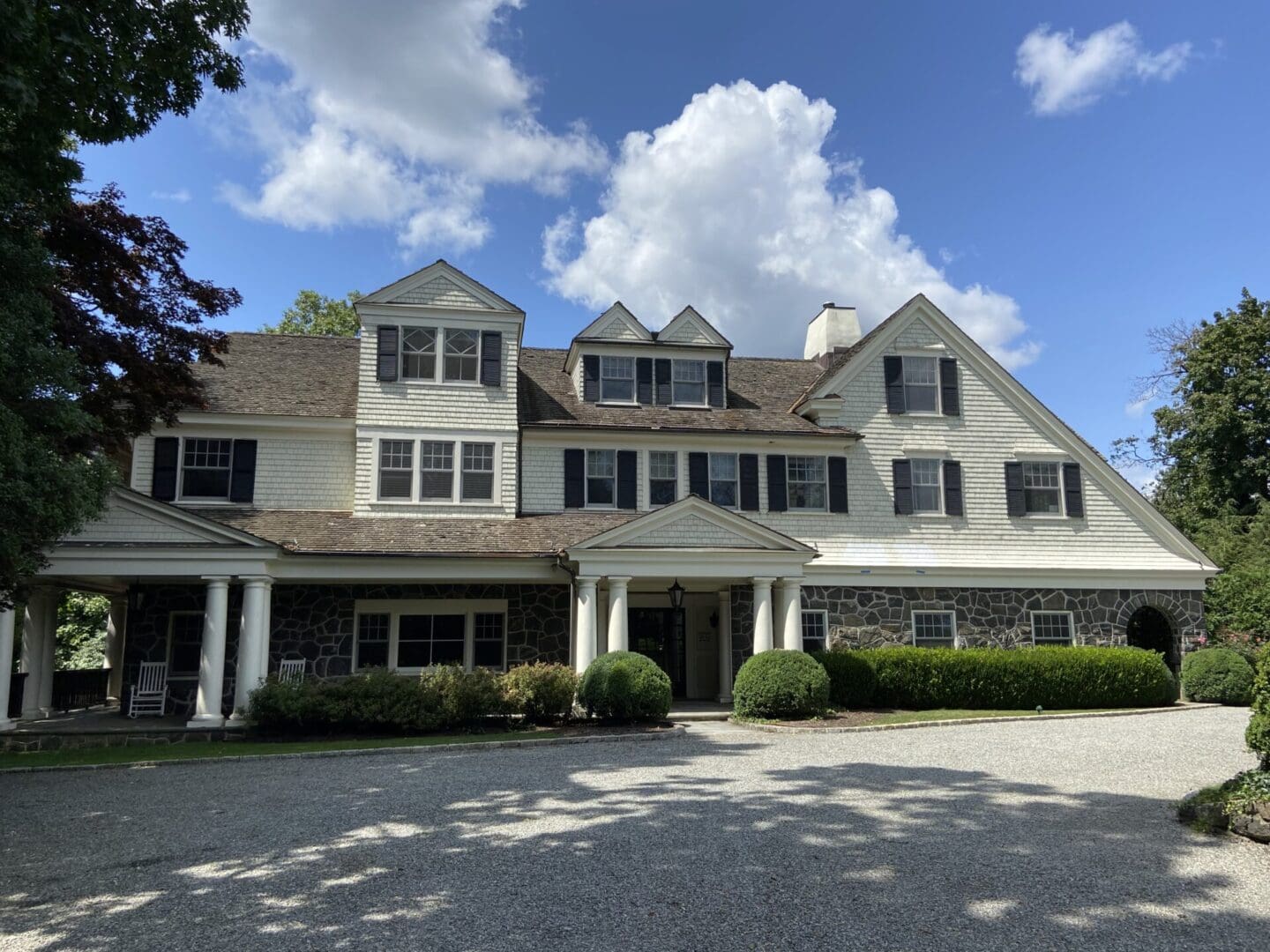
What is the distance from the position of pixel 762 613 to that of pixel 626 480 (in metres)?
4.71

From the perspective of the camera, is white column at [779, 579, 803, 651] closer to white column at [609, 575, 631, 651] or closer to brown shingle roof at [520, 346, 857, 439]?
white column at [609, 575, 631, 651]

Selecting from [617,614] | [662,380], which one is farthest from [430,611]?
[662,380]

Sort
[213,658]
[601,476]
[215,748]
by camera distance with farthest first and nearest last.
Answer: [601,476] → [213,658] → [215,748]

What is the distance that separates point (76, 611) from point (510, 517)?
20.4m

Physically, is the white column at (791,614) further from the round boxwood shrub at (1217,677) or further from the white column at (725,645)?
the round boxwood shrub at (1217,677)

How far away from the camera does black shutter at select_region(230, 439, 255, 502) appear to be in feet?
63.6

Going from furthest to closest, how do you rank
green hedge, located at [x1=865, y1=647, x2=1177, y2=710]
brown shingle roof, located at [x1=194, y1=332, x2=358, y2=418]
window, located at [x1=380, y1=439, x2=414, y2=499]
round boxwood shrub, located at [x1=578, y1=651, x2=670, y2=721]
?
1. brown shingle roof, located at [x1=194, y1=332, x2=358, y2=418]
2. window, located at [x1=380, y1=439, x2=414, y2=499]
3. green hedge, located at [x1=865, y1=647, x2=1177, y2=710]
4. round boxwood shrub, located at [x1=578, y1=651, x2=670, y2=721]

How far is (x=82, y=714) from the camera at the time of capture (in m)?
18.4

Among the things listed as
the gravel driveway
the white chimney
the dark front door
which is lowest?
the gravel driveway

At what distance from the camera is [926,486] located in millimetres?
21938

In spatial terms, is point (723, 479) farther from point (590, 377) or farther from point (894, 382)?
point (894, 382)

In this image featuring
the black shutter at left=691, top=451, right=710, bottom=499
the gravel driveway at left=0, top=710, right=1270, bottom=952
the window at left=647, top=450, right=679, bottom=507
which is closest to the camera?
the gravel driveway at left=0, top=710, right=1270, bottom=952

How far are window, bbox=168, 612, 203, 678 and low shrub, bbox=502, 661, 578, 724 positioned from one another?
24.6 feet

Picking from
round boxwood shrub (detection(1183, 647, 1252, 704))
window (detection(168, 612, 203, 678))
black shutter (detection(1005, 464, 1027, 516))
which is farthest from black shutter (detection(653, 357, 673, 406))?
round boxwood shrub (detection(1183, 647, 1252, 704))
